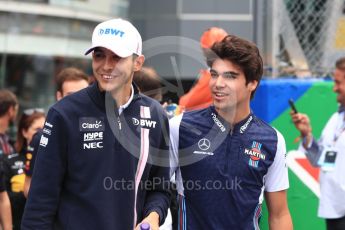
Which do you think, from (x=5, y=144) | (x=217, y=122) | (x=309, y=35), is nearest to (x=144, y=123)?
(x=217, y=122)

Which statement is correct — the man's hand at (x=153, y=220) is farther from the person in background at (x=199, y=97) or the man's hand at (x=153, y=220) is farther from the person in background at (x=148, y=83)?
the person in background at (x=199, y=97)

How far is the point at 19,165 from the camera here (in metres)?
6.01

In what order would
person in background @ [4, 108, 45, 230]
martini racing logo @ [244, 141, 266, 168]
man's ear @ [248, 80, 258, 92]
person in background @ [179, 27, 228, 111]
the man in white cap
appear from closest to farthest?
the man in white cap, martini racing logo @ [244, 141, 266, 168], man's ear @ [248, 80, 258, 92], person in background @ [179, 27, 228, 111], person in background @ [4, 108, 45, 230]

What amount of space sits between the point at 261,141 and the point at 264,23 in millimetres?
2708

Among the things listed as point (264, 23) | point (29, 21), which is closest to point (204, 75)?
point (264, 23)

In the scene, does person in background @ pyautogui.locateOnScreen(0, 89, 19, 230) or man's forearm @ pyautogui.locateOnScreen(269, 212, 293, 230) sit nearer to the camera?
man's forearm @ pyautogui.locateOnScreen(269, 212, 293, 230)

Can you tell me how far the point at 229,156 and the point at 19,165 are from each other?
9.98ft

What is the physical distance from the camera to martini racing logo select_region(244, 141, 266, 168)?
3519 mm

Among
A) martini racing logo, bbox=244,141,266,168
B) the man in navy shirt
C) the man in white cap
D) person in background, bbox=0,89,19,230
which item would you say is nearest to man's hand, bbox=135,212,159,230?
the man in white cap

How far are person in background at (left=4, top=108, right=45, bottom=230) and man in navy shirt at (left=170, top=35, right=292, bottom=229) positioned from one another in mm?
2762

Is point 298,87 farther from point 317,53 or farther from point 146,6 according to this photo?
point 146,6

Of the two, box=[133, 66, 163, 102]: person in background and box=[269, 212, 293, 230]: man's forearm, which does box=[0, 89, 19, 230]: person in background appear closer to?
box=[133, 66, 163, 102]: person in background

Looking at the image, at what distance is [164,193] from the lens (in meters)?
3.62

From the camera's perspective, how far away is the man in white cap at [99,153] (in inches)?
124
